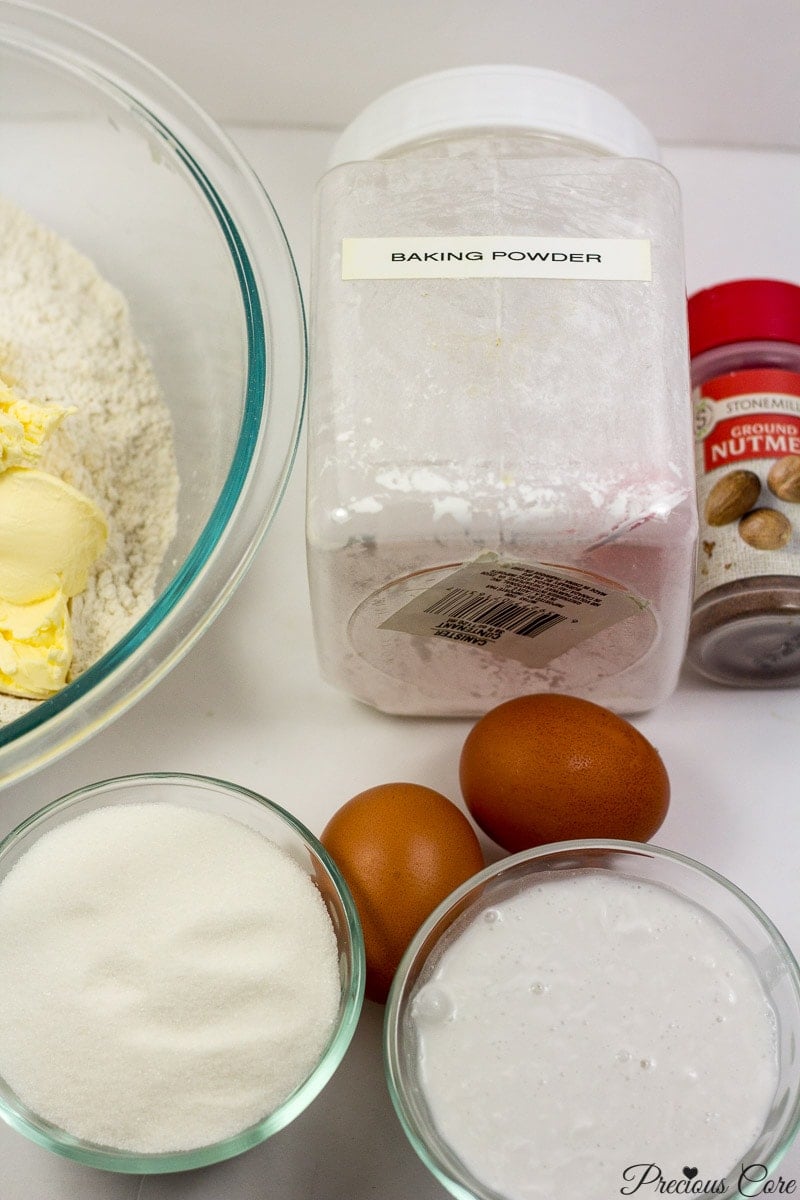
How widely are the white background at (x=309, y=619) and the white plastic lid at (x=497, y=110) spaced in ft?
0.75

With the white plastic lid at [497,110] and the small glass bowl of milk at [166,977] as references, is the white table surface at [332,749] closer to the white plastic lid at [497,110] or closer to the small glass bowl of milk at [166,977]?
the small glass bowl of milk at [166,977]

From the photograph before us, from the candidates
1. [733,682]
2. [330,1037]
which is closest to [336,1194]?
[330,1037]

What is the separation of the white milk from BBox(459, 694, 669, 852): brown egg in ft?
0.17

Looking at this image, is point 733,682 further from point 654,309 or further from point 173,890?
point 173,890

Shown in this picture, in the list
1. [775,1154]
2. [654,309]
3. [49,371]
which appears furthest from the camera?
[49,371]

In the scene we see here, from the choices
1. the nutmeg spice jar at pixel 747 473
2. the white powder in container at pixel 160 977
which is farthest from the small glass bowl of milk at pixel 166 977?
the nutmeg spice jar at pixel 747 473

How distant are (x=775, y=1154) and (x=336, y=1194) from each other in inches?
10.5

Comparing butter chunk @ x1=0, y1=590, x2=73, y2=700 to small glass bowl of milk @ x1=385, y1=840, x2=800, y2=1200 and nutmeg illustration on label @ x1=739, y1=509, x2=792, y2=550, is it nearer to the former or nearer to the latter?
small glass bowl of milk @ x1=385, y1=840, x2=800, y2=1200

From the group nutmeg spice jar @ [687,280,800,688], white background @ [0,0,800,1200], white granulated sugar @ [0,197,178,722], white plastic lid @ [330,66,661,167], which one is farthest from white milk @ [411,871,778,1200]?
white plastic lid @ [330,66,661,167]

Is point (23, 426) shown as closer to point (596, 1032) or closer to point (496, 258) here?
point (496, 258)

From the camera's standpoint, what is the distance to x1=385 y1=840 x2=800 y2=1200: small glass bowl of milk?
23.1 inches

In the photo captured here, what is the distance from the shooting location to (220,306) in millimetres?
826

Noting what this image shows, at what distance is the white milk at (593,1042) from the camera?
1.93 ft

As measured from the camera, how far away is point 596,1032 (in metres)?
0.61
